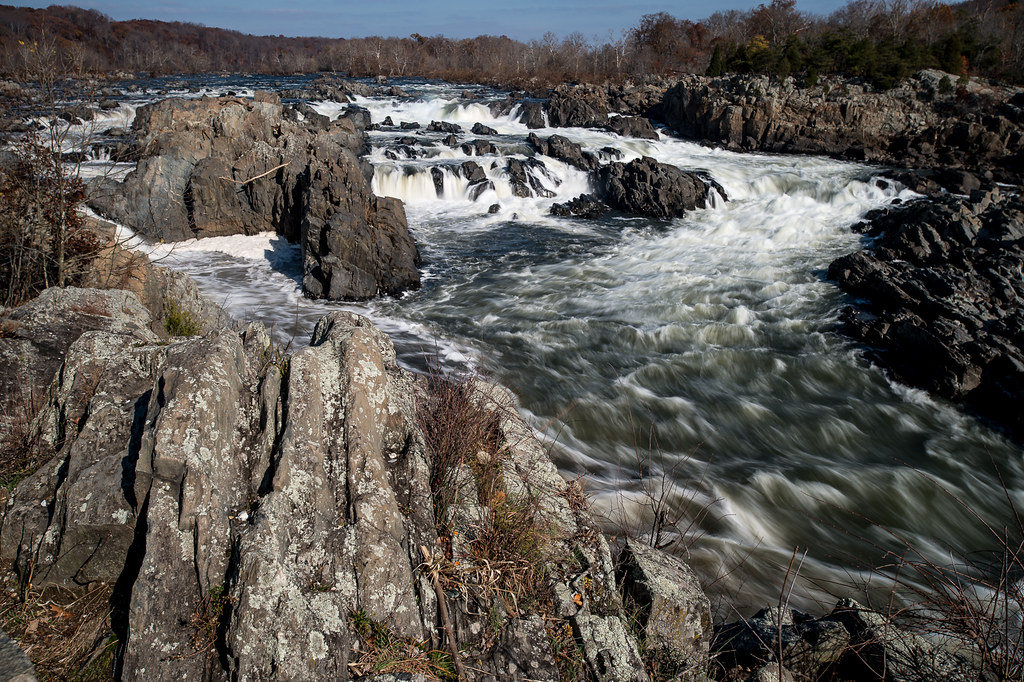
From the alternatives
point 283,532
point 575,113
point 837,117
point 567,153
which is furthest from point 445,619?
point 837,117

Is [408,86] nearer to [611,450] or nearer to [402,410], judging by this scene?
[611,450]

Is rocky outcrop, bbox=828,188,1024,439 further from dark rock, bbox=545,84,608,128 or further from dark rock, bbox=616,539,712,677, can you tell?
dark rock, bbox=545,84,608,128

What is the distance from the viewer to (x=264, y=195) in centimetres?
1465

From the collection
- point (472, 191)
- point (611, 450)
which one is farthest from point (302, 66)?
point (611, 450)

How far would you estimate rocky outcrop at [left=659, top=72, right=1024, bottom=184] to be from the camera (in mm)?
27500

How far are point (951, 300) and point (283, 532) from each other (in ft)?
42.1

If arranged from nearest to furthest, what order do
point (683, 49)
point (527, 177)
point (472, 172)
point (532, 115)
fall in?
point (472, 172)
point (527, 177)
point (532, 115)
point (683, 49)

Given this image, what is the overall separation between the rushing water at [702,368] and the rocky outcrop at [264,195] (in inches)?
23.2

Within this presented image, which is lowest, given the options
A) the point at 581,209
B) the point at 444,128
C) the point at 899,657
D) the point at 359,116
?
the point at 899,657

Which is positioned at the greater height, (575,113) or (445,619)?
(575,113)

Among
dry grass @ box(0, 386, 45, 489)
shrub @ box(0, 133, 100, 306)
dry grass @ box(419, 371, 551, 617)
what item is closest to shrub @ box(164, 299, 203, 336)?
shrub @ box(0, 133, 100, 306)

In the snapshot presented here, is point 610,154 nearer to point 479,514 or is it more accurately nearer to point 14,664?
point 479,514

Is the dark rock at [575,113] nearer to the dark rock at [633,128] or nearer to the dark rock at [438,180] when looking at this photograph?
the dark rock at [633,128]

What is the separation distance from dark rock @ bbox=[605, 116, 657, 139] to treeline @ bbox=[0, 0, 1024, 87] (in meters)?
10.1
